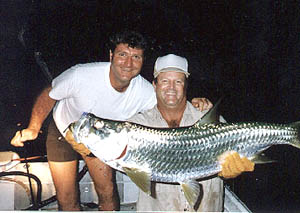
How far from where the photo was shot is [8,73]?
20.6 m

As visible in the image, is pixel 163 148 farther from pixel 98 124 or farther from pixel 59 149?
pixel 59 149

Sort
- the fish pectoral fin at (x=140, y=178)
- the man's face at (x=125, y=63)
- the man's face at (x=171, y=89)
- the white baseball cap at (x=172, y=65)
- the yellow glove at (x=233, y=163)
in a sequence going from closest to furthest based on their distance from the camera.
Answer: the fish pectoral fin at (x=140, y=178) → the yellow glove at (x=233, y=163) → the man's face at (x=171, y=89) → the white baseball cap at (x=172, y=65) → the man's face at (x=125, y=63)

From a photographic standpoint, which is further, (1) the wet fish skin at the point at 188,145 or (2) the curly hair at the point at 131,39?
(2) the curly hair at the point at 131,39

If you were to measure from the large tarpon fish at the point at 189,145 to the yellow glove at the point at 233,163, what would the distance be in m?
0.04

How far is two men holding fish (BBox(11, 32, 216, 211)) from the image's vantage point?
2947 mm

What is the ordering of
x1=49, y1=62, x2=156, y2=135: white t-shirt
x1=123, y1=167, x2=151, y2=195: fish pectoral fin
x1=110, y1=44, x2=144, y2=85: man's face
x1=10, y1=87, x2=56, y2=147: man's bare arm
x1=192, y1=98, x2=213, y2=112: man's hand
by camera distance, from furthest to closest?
x1=10, y1=87, x2=56, y2=147: man's bare arm, x1=49, y1=62, x2=156, y2=135: white t-shirt, x1=110, y1=44, x2=144, y2=85: man's face, x1=192, y1=98, x2=213, y2=112: man's hand, x1=123, y1=167, x2=151, y2=195: fish pectoral fin

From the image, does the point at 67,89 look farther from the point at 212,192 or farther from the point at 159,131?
the point at 212,192

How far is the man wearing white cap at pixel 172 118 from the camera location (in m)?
2.49

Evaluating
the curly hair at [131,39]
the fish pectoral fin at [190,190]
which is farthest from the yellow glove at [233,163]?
the curly hair at [131,39]

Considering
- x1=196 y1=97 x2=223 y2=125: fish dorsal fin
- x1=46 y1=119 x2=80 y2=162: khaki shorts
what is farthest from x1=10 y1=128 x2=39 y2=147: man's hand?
x1=196 y1=97 x2=223 y2=125: fish dorsal fin

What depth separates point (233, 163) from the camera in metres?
2.25

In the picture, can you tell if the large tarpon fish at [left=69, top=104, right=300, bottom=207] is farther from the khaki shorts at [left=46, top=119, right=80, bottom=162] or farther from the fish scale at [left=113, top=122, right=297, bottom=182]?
the khaki shorts at [left=46, top=119, right=80, bottom=162]

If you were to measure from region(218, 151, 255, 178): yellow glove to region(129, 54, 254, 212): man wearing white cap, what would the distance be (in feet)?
1.15

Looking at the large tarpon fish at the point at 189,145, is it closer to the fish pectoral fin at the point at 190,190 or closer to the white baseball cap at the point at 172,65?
the fish pectoral fin at the point at 190,190
